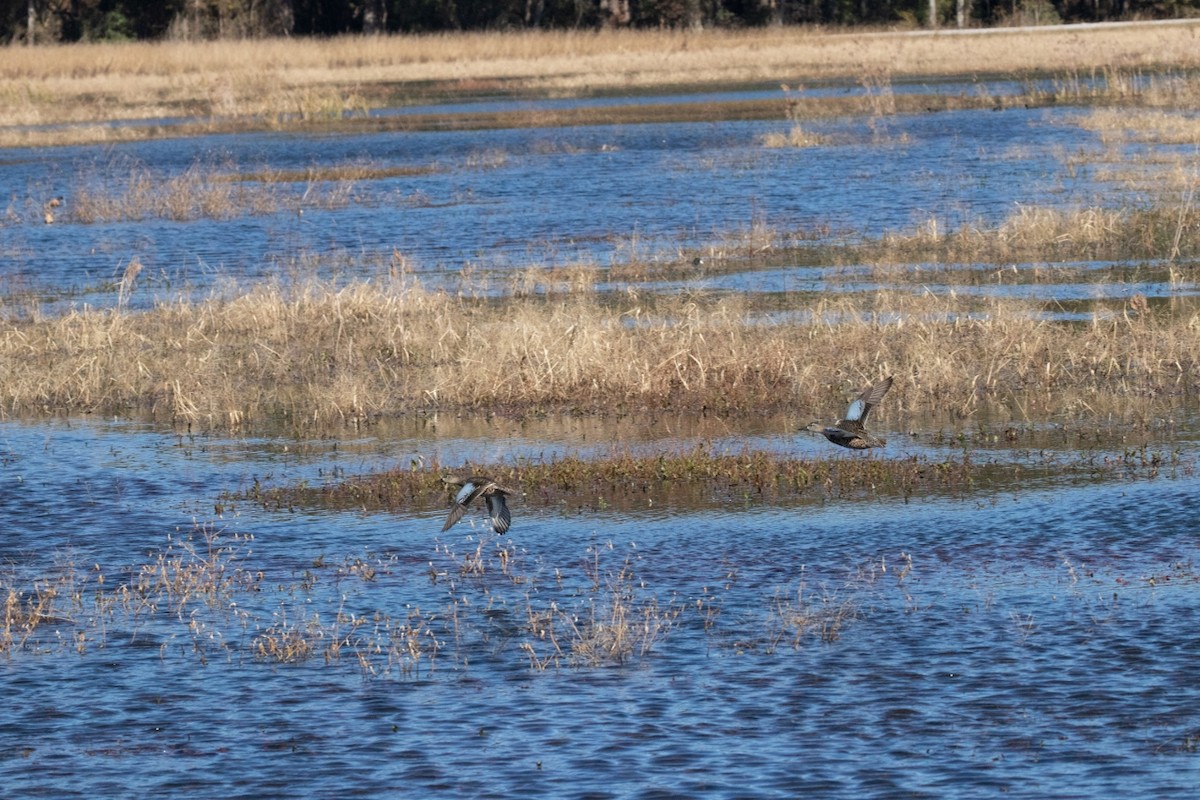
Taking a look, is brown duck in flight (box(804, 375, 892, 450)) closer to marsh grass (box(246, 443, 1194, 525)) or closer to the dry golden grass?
marsh grass (box(246, 443, 1194, 525))

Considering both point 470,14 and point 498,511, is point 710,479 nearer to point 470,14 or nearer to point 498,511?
point 498,511

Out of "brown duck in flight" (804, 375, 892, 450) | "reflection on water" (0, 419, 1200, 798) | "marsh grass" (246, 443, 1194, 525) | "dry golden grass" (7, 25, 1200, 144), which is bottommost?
"reflection on water" (0, 419, 1200, 798)

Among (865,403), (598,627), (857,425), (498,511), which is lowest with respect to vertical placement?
(598,627)

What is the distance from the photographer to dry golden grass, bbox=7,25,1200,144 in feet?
171

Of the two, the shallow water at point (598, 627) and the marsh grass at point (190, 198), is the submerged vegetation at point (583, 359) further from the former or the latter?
the marsh grass at point (190, 198)

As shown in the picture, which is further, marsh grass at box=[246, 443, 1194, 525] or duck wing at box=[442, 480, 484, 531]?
marsh grass at box=[246, 443, 1194, 525]

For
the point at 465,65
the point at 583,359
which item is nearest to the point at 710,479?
the point at 583,359

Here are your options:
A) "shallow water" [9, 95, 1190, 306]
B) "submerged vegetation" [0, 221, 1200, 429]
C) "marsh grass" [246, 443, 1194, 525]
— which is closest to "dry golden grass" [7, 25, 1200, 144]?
"shallow water" [9, 95, 1190, 306]

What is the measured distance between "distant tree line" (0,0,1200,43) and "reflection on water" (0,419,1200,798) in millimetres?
65270

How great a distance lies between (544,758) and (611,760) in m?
0.31

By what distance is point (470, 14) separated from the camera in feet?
270

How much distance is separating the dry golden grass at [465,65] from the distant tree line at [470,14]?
9956 mm

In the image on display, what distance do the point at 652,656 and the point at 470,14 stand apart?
76.0 metres

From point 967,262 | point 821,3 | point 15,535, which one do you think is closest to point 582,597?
point 15,535
